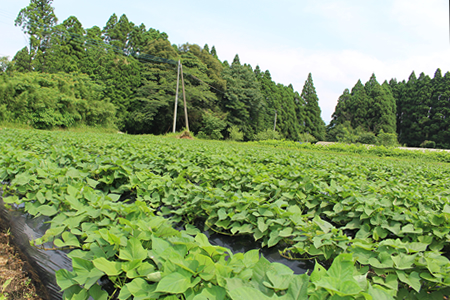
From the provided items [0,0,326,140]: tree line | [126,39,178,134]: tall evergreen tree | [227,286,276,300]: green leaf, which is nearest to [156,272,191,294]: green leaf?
[227,286,276,300]: green leaf

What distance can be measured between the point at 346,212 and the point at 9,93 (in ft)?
69.9

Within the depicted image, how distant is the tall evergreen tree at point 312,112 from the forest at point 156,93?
3291 millimetres

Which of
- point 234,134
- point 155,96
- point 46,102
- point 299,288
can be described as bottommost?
point 299,288

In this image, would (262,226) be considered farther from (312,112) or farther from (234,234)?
(312,112)

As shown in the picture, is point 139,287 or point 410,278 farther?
point 410,278

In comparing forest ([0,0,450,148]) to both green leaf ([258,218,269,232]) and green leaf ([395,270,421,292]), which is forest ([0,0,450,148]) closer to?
green leaf ([258,218,269,232])

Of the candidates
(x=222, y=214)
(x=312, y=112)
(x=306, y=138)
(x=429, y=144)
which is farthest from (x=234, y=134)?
(x=429, y=144)

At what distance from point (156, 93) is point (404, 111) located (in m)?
41.0

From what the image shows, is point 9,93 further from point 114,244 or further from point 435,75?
point 435,75

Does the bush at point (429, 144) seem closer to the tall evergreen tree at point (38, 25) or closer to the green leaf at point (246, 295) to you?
the green leaf at point (246, 295)

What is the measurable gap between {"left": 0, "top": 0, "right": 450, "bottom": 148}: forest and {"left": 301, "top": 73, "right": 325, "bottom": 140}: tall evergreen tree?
329 centimetres

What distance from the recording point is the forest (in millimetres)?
19359

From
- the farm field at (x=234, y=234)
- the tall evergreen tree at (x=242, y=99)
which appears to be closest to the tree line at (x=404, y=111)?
the tall evergreen tree at (x=242, y=99)

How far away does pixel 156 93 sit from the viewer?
28.8 metres
